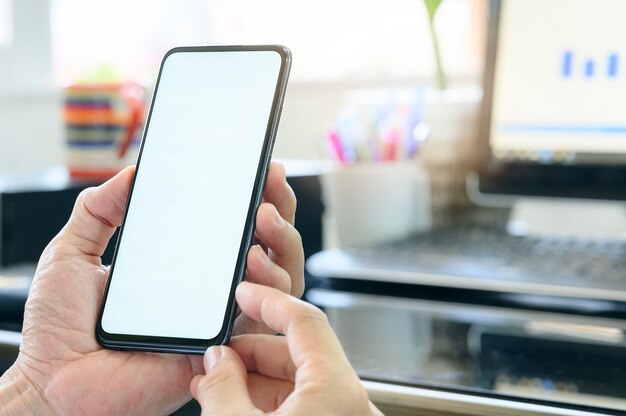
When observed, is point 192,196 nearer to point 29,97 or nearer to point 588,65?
point 588,65

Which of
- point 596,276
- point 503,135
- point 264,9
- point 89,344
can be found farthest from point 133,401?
point 264,9

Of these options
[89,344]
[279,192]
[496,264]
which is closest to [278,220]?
[279,192]

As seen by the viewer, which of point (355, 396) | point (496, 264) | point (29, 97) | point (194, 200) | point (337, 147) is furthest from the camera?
point (29, 97)

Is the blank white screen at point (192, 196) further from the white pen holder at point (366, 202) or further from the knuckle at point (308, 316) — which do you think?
the white pen holder at point (366, 202)

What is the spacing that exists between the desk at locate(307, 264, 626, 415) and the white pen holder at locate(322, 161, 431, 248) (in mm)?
149

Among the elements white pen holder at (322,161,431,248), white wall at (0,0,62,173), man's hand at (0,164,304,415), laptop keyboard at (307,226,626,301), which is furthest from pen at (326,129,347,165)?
white wall at (0,0,62,173)

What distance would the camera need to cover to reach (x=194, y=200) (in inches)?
17.8

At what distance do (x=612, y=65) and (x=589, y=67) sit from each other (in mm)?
22

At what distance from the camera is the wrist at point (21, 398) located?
1.58 ft

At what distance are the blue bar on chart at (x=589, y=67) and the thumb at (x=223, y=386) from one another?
542 millimetres

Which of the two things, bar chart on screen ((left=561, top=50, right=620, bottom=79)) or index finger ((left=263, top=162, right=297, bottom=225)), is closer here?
index finger ((left=263, top=162, right=297, bottom=225))

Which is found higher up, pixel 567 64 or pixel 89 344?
pixel 567 64

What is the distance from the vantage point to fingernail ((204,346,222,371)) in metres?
0.40

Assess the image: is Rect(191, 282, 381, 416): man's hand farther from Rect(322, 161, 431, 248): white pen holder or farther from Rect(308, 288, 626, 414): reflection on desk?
Rect(322, 161, 431, 248): white pen holder
